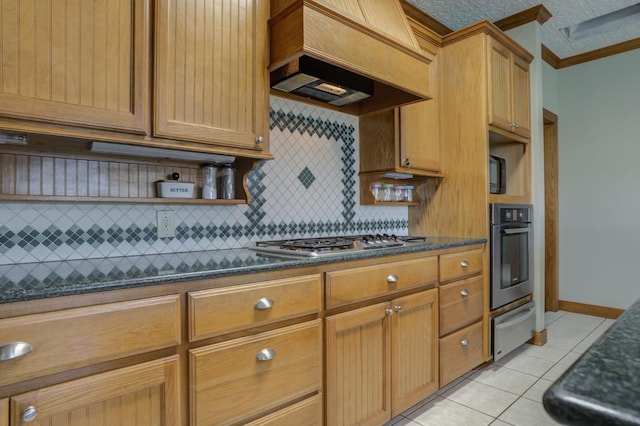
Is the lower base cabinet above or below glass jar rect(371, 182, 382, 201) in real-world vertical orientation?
below

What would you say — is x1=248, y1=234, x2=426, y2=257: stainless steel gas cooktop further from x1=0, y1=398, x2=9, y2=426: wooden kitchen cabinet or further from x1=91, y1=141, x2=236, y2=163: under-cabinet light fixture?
x1=0, y1=398, x2=9, y2=426: wooden kitchen cabinet

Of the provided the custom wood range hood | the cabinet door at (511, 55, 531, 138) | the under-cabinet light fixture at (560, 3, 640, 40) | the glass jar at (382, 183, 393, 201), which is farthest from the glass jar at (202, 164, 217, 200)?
the under-cabinet light fixture at (560, 3, 640, 40)

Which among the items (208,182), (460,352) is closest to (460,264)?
(460,352)

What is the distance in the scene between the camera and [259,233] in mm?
2064

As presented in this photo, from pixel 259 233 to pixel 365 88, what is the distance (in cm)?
103

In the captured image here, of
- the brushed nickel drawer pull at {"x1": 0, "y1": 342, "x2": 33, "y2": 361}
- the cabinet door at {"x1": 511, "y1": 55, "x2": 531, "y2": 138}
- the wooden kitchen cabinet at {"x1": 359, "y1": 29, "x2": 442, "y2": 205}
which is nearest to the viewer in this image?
the brushed nickel drawer pull at {"x1": 0, "y1": 342, "x2": 33, "y2": 361}

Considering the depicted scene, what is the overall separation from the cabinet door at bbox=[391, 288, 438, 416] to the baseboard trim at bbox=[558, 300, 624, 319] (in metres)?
2.68

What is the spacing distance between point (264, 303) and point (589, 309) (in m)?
3.92

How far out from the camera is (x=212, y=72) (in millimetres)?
1535

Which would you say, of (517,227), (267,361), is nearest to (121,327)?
(267,361)

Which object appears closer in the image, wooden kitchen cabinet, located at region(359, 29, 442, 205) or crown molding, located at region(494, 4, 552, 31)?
wooden kitchen cabinet, located at region(359, 29, 442, 205)

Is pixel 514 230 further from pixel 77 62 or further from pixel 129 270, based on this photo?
pixel 77 62

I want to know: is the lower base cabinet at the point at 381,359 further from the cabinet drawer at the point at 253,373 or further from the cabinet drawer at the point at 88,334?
the cabinet drawer at the point at 88,334

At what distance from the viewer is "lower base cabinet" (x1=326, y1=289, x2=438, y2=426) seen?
5.25 feet
